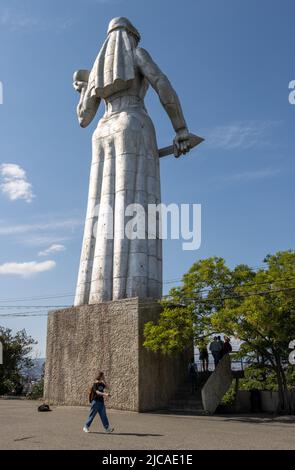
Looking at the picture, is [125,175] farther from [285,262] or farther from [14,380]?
[14,380]

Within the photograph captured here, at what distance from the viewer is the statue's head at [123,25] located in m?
21.1

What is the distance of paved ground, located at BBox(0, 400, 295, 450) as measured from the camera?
8.97m

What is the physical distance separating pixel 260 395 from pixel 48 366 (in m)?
8.26

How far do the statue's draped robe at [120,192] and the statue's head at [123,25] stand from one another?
2.49 feet

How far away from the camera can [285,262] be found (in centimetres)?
1591

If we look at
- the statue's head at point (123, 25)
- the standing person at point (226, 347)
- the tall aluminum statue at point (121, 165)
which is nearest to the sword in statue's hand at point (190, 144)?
the tall aluminum statue at point (121, 165)

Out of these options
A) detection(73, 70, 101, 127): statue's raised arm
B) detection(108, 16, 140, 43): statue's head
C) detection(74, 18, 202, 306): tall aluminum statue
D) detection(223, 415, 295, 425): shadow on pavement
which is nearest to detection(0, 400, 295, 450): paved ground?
detection(223, 415, 295, 425): shadow on pavement

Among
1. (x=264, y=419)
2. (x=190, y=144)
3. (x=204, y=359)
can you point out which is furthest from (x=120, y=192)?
(x=264, y=419)

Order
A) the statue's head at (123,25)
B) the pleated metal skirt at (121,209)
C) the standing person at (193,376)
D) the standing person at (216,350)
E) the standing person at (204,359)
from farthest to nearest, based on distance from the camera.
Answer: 1. the statue's head at (123,25)
2. the standing person at (204,359)
3. the pleated metal skirt at (121,209)
4. the standing person at (193,376)
5. the standing person at (216,350)

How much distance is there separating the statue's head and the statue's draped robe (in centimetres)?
76

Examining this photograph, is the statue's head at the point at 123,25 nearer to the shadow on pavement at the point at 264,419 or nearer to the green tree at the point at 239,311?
the green tree at the point at 239,311

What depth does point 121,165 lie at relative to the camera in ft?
62.8

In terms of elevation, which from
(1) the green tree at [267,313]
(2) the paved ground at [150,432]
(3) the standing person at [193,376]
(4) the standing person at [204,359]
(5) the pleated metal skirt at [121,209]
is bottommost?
(2) the paved ground at [150,432]
